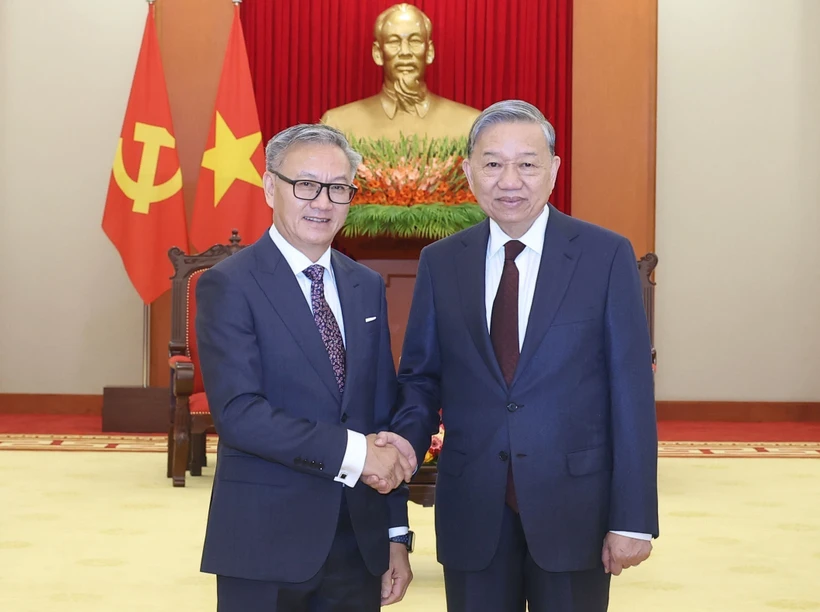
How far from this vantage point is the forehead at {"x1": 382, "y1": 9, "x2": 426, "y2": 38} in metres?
7.61

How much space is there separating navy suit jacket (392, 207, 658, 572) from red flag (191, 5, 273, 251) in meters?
5.65

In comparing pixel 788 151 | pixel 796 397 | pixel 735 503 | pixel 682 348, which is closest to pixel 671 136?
pixel 788 151

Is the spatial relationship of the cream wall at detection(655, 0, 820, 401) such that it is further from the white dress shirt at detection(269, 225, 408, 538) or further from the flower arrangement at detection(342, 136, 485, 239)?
the white dress shirt at detection(269, 225, 408, 538)

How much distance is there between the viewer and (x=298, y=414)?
1986 mm

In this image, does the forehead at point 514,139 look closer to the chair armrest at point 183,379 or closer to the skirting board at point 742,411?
the chair armrest at point 183,379

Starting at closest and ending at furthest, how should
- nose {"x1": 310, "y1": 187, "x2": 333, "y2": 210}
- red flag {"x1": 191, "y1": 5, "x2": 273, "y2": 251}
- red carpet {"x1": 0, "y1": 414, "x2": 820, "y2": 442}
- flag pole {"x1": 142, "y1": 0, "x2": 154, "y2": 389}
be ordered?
nose {"x1": 310, "y1": 187, "x2": 333, "y2": 210} → red carpet {"x1": 0, "y1": 414, "x2": 820, "y2": 442} → red flag {"x1": 191, "y1": 5, "x2": 273, "y2": 251} → flag pole {"x1": 142, "y1": 0, "x2": 154, "y2": 389}

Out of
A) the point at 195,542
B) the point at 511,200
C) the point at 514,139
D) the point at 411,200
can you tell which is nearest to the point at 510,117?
the point at 514,139

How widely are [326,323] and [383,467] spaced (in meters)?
0.29

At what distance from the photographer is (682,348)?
28.3 ft

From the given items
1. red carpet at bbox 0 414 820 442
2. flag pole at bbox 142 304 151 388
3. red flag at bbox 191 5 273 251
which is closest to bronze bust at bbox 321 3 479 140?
red flag at bbox 191 5 273 251

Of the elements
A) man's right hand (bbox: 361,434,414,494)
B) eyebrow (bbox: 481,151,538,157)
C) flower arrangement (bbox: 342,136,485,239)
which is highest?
flower arrangement (bbox: 342,136,485,239)

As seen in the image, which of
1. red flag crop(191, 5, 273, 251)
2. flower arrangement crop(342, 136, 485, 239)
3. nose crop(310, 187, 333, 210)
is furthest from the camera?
red flag crop(191, 5, 273, 251)

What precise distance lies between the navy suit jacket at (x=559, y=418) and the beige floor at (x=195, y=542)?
61.0 inches

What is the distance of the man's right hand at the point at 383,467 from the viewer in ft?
6.42
